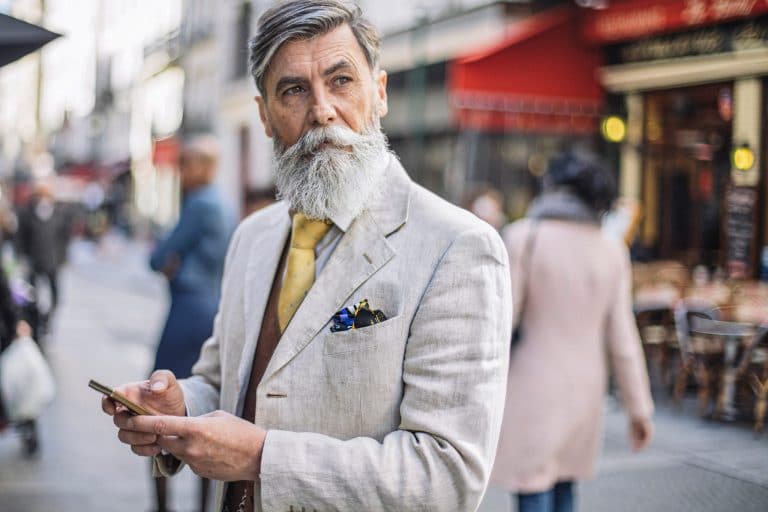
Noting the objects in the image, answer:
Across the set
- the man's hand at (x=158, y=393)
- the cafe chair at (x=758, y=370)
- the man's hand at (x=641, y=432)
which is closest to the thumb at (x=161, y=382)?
the man's hand at (x=158, y=393)

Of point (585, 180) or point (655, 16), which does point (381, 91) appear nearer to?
point (585, 180)

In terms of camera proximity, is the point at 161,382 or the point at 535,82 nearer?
the point at 161,382

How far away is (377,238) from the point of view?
193 cm

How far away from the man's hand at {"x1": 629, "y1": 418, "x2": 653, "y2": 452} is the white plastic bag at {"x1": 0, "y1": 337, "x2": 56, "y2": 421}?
163 inches

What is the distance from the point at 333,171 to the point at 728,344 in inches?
281

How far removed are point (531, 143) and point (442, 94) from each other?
9.15 ft

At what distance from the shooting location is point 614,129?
13672mm

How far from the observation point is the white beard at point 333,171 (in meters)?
1.98

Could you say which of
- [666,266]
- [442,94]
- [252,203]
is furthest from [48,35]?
[442,94]

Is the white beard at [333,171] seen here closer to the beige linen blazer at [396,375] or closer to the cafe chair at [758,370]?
the beige linen blazer at [396,375]

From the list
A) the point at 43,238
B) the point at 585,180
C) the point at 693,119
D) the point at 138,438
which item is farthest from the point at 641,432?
the point at 43,238

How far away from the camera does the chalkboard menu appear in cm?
1141

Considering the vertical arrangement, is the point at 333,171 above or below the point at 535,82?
below

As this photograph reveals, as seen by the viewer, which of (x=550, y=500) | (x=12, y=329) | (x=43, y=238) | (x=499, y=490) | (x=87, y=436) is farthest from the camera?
(x=43, y=238)
